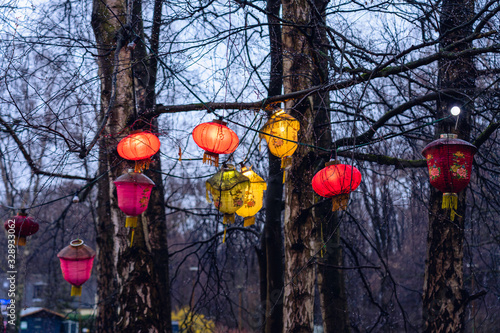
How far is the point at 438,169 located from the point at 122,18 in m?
4.27

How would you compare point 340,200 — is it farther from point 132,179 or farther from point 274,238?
point 274,238

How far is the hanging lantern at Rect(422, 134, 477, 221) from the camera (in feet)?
12.5

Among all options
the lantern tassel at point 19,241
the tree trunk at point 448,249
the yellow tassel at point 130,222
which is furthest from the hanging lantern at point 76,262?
the tree trunk at point 448,249

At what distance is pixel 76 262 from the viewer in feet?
17.1

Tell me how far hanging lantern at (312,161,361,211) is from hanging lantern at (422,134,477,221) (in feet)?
2.43

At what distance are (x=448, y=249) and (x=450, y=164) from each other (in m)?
2.48

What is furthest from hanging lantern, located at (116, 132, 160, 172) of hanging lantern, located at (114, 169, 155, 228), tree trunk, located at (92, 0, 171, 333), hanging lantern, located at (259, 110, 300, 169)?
hanging lantern, located at (259, 110, 300, 169)

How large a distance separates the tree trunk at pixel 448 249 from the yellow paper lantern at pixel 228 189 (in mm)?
2670

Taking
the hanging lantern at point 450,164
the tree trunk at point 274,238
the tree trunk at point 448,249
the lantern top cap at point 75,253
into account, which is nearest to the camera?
the hanging lantern at point 450,164

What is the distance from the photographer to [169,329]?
706 centimetres

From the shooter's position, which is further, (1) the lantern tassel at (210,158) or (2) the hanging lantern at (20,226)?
(2) the hanging lantern at (20,226)

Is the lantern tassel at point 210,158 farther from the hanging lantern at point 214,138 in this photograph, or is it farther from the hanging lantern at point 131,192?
the hanging lantern at point 131,192

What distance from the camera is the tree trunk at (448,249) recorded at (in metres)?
5.67

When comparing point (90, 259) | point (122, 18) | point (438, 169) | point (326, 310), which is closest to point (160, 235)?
point (90, 259)
